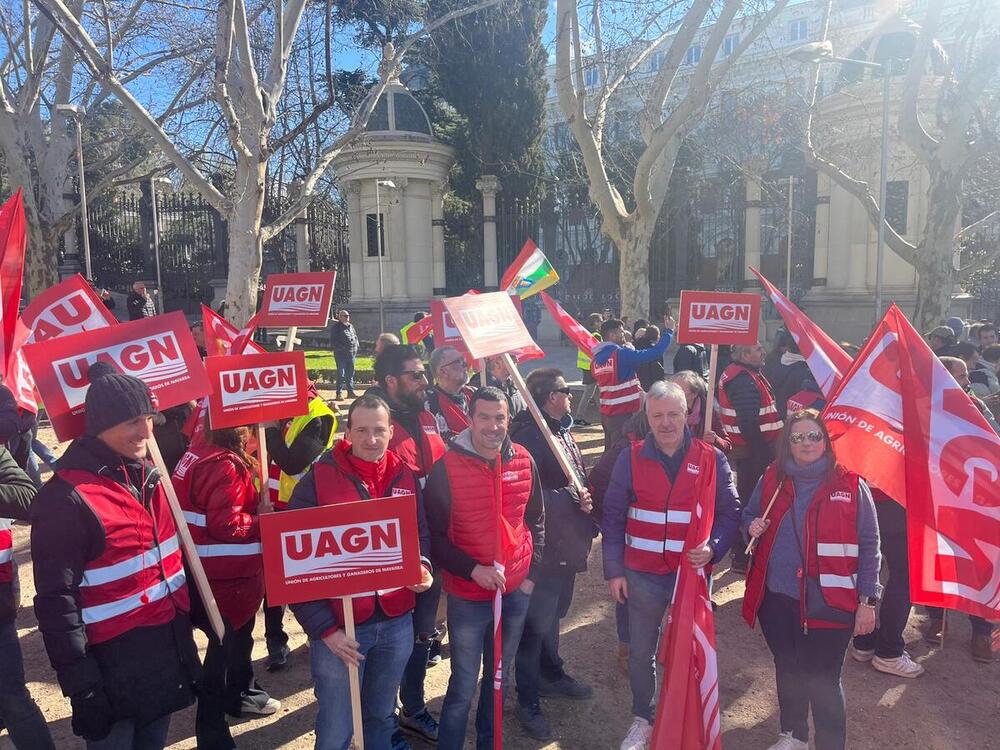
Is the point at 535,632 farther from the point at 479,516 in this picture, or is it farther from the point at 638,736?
the point at 479,516

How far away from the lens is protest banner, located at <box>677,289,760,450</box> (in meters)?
5.19

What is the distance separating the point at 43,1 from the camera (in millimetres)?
9625

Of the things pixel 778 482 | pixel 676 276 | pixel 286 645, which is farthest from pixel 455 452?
pixel 676 276

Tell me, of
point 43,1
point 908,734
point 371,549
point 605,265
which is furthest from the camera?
point 605,265

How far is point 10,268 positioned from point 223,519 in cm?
193

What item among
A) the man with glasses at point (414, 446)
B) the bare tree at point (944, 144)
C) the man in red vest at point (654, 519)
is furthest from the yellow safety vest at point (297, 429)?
the bare tree at point (944, 144)

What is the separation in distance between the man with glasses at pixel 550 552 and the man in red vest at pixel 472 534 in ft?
1.66

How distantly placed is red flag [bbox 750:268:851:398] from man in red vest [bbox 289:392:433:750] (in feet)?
8.75

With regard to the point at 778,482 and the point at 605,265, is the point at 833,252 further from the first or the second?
the point at 778,482

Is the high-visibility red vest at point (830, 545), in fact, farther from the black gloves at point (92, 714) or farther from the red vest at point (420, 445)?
the black gloves at point (92, 714)

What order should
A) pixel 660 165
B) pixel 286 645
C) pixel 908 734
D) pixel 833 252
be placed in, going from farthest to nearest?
1. pixel 833 252
2. pixel 660 165
3. pixel 286 645
4. pixel 908 734

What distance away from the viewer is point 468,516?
10.7 feet

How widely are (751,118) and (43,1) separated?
17.8m

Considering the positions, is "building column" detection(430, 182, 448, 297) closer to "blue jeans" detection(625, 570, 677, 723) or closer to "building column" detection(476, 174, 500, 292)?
"building column" detection(476, 174, 500, 292)
